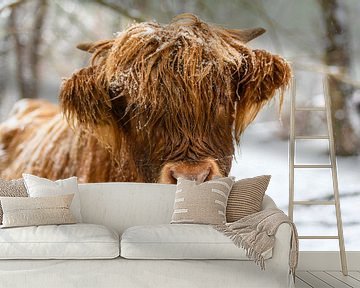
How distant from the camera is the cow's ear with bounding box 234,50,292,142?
14.4 feet

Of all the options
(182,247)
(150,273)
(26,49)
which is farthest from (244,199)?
(26,49)

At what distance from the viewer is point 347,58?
186 inches

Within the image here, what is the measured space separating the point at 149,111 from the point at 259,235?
→ 1279 millimetres

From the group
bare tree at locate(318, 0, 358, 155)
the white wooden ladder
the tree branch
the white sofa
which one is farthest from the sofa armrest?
the tree branch

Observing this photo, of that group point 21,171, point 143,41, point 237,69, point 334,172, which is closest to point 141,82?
point 143,41

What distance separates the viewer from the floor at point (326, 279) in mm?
4176

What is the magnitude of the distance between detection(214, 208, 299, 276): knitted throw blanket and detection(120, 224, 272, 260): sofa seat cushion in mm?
34

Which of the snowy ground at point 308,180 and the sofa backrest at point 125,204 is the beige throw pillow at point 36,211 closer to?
the sofa backrest at point 125,204

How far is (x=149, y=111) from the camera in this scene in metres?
4.30

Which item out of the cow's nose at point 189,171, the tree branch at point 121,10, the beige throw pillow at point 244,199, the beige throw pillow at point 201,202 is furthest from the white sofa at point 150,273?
the tree branch at point 121,10

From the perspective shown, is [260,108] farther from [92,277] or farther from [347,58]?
[92,277]

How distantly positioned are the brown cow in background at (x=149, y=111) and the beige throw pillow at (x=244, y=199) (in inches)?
18.7

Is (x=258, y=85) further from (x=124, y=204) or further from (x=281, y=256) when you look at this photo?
(x=281, y=256)

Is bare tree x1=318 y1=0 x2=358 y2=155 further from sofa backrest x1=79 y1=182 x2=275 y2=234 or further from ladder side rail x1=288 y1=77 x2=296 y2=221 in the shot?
sofa backrest x1=79 y1=182 x2=275 y2=234
